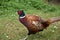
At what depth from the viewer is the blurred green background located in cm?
709

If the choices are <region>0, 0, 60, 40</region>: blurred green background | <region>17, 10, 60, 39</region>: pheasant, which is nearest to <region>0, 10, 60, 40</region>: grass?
<region>0, 0, 60, 40</region>: blurred green background

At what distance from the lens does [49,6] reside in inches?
418

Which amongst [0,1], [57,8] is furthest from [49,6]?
[0,1]

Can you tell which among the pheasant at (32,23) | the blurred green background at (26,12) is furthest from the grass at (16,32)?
the pheasant at (32,23)

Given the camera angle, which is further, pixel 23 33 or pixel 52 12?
pixel 52 12

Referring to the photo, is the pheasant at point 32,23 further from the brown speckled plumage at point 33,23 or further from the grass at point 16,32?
the grass at point 16,32

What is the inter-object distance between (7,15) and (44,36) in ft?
8.85

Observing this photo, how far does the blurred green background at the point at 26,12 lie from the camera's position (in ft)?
23.3

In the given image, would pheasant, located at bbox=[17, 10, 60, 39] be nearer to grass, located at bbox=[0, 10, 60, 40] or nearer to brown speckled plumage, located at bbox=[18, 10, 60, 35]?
brown speckled plumage, located at bbox=[18, 10, 60, 35]

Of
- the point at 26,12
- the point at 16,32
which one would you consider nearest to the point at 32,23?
the point at 16,32

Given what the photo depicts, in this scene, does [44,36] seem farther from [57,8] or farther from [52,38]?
[57,8]

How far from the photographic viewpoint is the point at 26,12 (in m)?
9.73

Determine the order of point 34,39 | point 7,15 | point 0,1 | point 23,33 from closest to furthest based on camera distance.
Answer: point 34,39, point 23,33, point 7,15, point 0,1

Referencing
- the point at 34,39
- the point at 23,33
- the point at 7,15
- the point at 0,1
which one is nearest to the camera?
the point at 34,39
